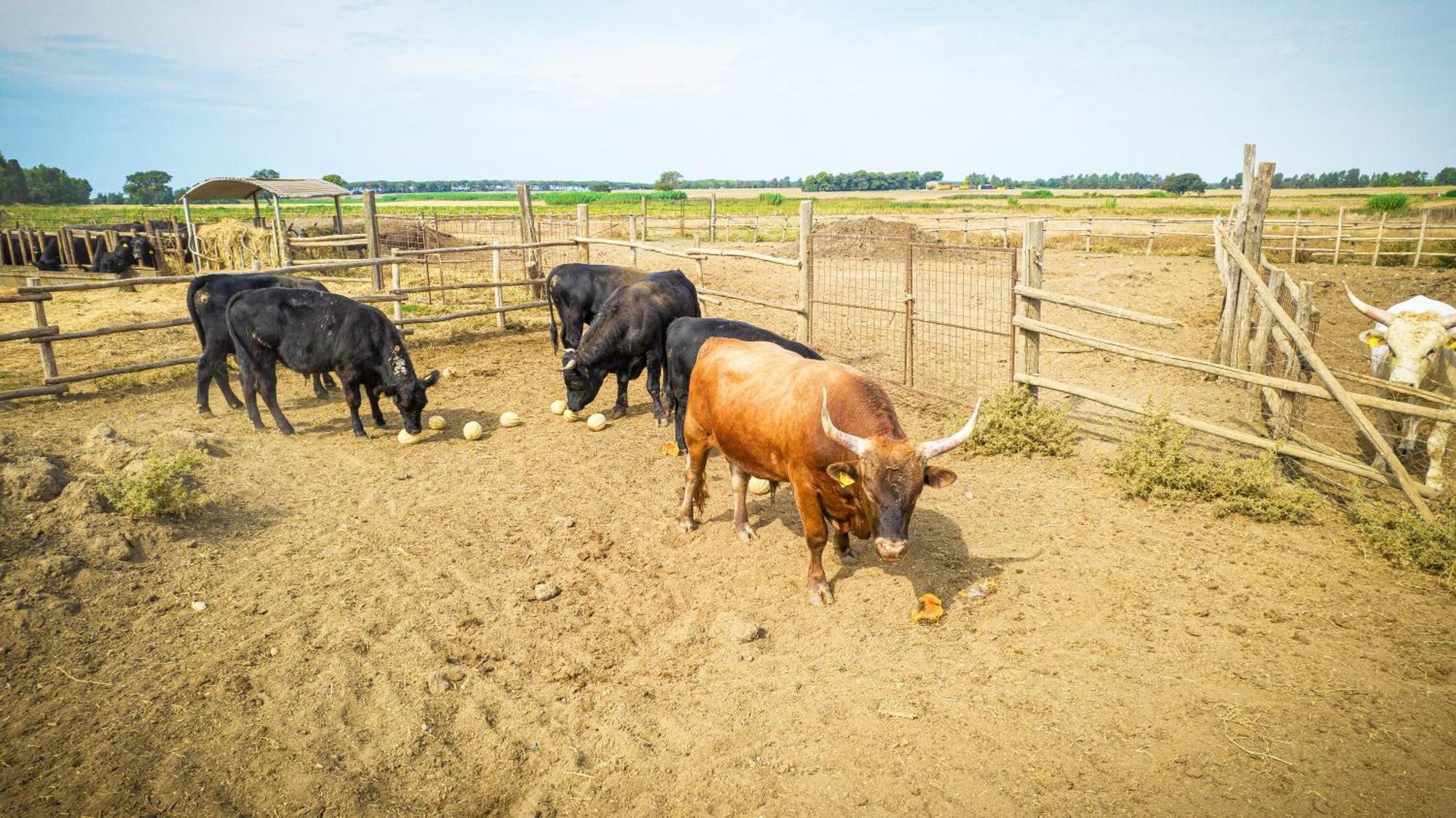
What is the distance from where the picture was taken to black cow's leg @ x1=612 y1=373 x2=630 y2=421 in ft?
30.7

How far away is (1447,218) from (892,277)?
19.2 metres

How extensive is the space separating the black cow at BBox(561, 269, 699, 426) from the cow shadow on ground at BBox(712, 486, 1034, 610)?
3376 millimetres

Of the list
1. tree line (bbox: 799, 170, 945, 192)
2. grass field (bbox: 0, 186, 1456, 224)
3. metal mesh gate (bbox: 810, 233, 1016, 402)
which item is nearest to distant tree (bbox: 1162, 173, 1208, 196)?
grass field (bbox: 0, 186, 1456, 224)

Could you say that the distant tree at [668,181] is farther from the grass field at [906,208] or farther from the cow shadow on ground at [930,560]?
the cow shadow on ground at [930,560]

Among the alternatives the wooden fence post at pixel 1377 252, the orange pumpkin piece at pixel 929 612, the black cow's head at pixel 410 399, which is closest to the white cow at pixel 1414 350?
the orange pumpkin piece at pixel 929 612

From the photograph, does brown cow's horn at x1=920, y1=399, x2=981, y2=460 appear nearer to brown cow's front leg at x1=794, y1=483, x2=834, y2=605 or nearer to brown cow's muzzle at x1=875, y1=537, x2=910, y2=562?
brown cow's muzzle at x1=875, y1=537, x2=910, y2=562

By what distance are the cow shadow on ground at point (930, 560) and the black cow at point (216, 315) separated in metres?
6.77

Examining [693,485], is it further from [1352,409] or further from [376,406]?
[1352,409]

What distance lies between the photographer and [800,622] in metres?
4.91

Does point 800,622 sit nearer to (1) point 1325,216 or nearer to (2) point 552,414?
(2) point 552,414

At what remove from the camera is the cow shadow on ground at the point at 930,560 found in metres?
5.20

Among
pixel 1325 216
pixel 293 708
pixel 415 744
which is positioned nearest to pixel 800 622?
pixel 415 744

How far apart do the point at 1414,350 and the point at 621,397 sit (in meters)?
7.71

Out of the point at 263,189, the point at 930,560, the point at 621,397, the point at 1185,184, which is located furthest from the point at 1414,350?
the point at 1185,184
